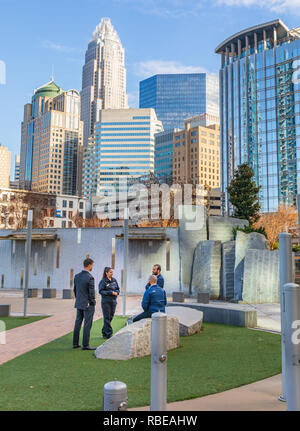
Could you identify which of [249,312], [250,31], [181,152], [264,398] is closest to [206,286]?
[249,312]

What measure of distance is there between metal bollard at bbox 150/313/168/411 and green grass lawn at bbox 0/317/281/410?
0.99 meters

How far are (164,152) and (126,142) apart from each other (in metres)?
17.0

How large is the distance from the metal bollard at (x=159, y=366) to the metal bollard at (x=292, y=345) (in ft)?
3.96

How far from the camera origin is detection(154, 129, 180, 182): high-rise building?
175 m

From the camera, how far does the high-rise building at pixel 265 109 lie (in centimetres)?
9706

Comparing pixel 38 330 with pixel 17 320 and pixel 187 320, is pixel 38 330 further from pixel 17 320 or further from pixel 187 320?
pixel 187 320

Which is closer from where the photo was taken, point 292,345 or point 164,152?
point 292,345

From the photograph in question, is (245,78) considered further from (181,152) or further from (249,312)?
(249,312)

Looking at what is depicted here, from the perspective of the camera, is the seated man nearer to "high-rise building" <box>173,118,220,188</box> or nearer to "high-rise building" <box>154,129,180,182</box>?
"high-rise building" <box>173,118,220,188</box>

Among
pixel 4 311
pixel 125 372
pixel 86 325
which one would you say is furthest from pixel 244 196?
pixel 125 372

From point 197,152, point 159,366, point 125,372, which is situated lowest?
point 125,372

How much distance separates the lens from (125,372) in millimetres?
6418

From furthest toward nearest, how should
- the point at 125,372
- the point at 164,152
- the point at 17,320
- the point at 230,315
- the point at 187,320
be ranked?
the point at 164,152
the point at 17,320
the point at 230,315
the point at 187,320
the point at 125,372
